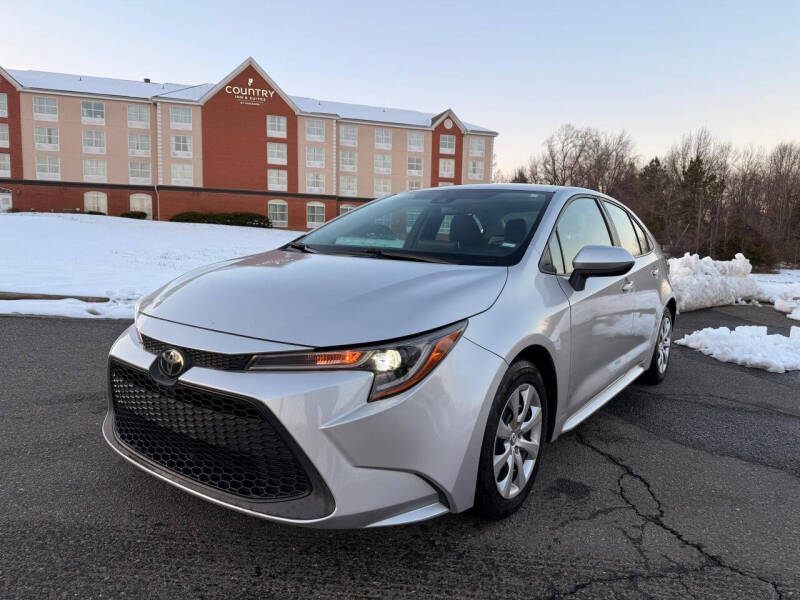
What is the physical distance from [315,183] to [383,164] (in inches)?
270

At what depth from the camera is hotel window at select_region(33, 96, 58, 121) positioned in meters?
43.7

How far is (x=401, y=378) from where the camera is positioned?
6.83 feet

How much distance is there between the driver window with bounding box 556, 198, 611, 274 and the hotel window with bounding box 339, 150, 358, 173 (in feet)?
157

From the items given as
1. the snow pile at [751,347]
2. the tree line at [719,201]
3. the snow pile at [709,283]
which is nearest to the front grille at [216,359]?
the snow pile at [751,347]

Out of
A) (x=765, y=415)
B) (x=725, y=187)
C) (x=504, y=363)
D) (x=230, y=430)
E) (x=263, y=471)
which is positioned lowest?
(x=765, y=415)

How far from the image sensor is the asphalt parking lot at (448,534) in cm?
216

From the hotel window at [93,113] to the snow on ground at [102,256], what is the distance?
53.2 feet

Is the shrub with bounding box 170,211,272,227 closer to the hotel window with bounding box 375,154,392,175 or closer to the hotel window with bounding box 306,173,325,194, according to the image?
the hotel window with bounding box 306,173,325,194

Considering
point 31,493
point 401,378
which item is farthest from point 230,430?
point 31,493

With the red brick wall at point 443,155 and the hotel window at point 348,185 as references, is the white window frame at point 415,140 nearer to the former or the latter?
the red brick wall at point 443,155

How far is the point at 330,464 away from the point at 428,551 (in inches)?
28.1

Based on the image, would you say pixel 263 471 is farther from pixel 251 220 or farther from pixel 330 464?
pixel 251 220

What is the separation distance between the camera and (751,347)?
20.5 feet

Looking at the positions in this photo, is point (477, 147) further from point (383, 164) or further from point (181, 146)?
point (181, 146)
